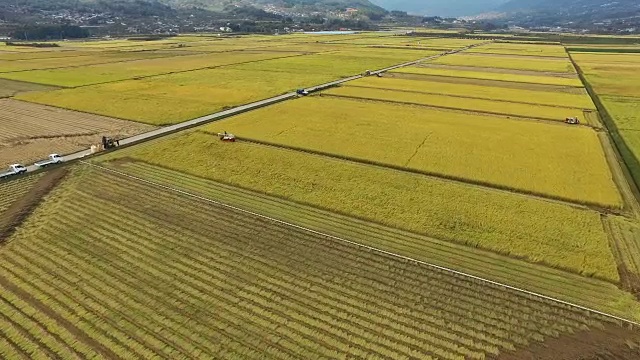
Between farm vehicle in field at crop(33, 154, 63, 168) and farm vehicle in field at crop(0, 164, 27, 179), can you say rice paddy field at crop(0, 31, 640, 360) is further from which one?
farm vehicle in field at crop(33, 154, 63, 168)

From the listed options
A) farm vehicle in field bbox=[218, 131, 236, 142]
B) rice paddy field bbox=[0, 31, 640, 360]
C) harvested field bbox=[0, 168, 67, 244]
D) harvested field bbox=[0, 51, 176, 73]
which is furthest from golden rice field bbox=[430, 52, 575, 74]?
harvested field bbox=[0, 168, 67, 244]

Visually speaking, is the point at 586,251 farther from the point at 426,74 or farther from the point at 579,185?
the point at 426,74

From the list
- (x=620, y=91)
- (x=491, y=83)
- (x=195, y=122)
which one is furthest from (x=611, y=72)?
(x=195, y=122)

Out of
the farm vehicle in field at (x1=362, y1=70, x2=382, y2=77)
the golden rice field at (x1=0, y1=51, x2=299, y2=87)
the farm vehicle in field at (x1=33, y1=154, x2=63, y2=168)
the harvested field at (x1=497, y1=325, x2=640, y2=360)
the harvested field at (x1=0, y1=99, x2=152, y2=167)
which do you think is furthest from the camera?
the farm vehicle in field at (x1=362, y1=70, x2=382, y2=77)

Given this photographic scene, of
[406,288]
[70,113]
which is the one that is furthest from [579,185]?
[70,113]

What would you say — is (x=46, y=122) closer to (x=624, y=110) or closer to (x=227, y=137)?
(x=227, y=137)

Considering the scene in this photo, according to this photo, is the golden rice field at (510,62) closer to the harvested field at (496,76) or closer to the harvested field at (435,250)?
the harvested field at (496,76)
